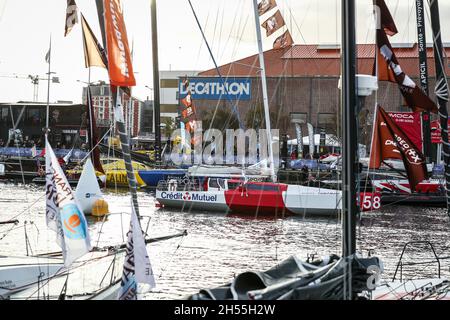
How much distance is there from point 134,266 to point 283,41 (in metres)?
29.3

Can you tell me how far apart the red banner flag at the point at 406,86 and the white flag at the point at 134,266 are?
305 inches

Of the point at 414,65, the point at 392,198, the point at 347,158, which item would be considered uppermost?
the point at 414,65

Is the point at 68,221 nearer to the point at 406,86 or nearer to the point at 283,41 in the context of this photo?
the point at 406,86

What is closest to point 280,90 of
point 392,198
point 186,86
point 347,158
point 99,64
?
point 186,86

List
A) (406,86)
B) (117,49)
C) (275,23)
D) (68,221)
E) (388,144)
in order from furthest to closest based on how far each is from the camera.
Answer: (275,23) < (388,144) < (406,86) < (68,221) < (117,49)

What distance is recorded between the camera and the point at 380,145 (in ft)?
53.7

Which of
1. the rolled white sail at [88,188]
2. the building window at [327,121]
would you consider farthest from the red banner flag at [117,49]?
the building window at [327,121]

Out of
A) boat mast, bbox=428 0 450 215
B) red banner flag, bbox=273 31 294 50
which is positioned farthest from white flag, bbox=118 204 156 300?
red banner flag, bbox=273 31 294 50

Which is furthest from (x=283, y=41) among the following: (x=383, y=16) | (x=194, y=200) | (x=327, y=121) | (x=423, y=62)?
(x=327, y=121)

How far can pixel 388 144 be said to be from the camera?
1658cm
